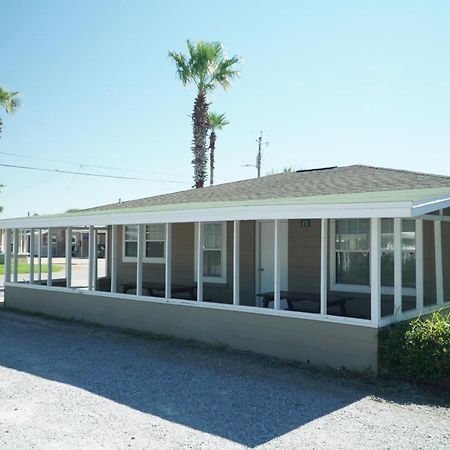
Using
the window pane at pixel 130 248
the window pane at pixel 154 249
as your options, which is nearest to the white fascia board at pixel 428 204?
the window pane at pixel 154 249

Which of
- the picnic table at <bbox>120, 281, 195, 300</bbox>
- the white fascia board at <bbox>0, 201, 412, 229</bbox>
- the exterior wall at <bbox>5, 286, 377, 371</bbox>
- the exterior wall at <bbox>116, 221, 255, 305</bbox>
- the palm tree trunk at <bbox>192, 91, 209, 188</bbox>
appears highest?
the palm tree trunk at <bbox>192, 91, 209, 188</bbox>

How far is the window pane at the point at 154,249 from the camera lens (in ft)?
41.3

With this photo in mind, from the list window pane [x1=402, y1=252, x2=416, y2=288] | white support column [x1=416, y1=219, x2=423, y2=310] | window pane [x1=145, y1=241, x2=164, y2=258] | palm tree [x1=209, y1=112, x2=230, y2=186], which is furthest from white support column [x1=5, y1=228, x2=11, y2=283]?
palm tree [x1=209, y1=112, x2=230, y2=186]

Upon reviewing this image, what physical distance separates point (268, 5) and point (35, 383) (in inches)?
361

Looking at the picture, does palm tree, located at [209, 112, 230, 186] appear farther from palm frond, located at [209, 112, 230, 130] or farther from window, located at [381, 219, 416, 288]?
window, located at [381, 219, 416, 288]

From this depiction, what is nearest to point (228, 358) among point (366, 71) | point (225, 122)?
point (366, 71)

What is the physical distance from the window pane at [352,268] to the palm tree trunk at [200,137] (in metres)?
16.1

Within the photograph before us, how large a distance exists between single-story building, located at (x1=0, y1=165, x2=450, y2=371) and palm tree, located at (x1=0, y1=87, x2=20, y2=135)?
460 inches

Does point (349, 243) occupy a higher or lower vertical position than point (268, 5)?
lower

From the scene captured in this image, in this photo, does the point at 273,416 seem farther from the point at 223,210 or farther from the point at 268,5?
the point at 268,5

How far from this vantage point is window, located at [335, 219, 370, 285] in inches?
361

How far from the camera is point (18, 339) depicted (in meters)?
9.53

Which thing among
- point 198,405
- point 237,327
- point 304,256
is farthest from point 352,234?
point 198,405

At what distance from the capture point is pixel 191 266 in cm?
1179
